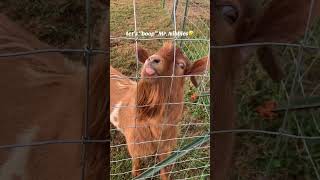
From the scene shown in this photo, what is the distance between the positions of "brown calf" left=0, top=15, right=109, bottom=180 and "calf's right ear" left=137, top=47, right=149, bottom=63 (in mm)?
93

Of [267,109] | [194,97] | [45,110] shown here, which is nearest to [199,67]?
[194,97]

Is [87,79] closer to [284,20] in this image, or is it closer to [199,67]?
[199,67]

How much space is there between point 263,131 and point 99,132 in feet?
1.34

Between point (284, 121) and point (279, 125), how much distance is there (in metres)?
0.02

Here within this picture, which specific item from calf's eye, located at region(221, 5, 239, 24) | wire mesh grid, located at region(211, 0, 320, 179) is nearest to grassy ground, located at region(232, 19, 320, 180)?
wire mesh grid, located at region(211, 0, 320, 179)

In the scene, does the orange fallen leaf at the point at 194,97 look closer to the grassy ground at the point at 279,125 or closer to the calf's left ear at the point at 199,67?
the calf's left ear at the point at 199,67

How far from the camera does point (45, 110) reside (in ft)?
4.65

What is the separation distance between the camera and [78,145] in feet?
4.70

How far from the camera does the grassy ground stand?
148 cm

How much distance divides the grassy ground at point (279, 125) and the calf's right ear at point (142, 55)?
0.26 m

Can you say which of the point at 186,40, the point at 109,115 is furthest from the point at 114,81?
the point at 186,40

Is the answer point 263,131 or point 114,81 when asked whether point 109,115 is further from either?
point 263,131

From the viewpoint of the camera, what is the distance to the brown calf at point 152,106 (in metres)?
1.38

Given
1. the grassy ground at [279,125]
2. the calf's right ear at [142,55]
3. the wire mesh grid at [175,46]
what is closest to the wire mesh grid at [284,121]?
the grassy ground at [279,125]
